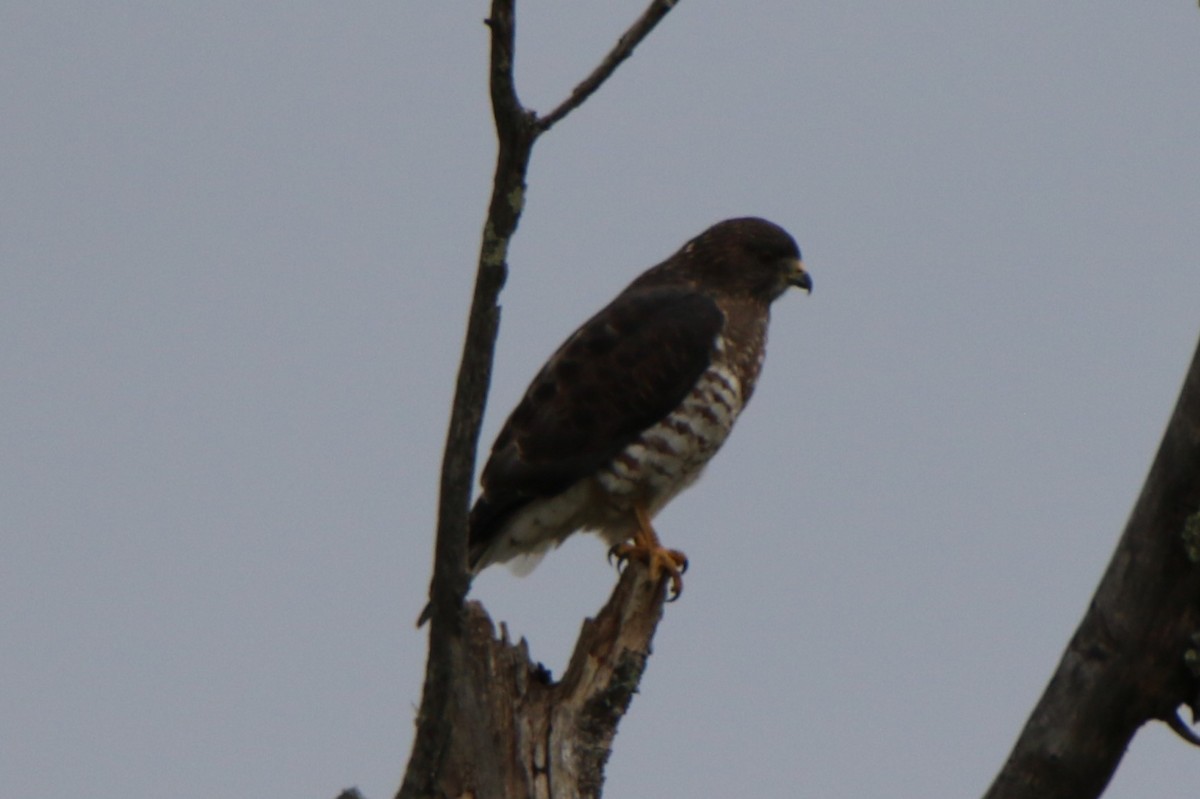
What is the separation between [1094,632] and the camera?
4.22 metres

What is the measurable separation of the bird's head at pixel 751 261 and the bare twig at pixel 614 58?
4.66m

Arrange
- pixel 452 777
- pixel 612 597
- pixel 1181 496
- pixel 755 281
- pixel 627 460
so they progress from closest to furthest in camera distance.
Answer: pixel 1181 496, pixel 452 777, pixel 612 597, pixel 627 460, pixel 755 281

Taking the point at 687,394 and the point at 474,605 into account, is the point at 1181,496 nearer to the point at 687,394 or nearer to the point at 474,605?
the point at 474,605

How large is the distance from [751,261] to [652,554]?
2053 mm

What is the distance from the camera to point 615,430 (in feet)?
25.0

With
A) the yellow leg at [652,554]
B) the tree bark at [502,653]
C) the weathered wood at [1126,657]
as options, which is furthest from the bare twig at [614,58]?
the yellow leg at [652,554]

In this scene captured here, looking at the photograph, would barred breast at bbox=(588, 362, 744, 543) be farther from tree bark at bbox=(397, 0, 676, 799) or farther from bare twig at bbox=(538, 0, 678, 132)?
bare twig at bbox=(538, 0, 678, 132)

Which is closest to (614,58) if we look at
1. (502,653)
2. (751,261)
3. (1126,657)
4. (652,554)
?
(1126,657)

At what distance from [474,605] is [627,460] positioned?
2157mm

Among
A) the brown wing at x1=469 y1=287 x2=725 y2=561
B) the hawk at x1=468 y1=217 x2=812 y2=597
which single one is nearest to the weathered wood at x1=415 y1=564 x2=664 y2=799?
the hawk at x1=468 y1=217 x2=812 y2=597

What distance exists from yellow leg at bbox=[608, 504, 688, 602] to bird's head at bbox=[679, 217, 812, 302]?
4.72ft

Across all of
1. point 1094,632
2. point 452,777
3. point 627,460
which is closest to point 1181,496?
point 1094,632

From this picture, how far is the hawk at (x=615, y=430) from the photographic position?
756 cm

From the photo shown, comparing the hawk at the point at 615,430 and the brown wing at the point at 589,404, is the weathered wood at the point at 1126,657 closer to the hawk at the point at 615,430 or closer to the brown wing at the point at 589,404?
the hawk at the point at 615,430
